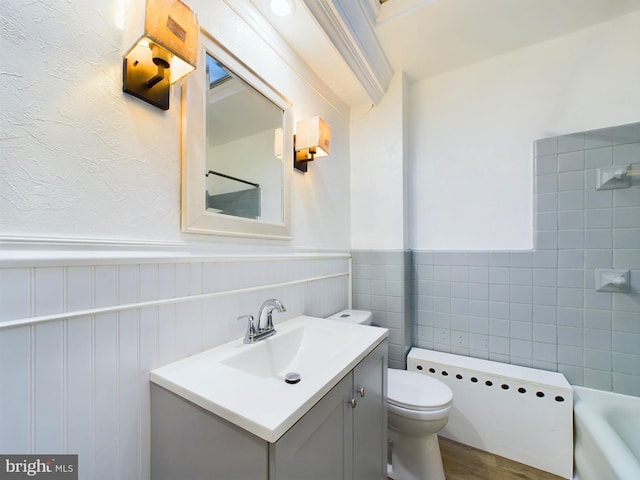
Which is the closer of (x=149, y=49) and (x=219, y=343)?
(x=149, y=49)

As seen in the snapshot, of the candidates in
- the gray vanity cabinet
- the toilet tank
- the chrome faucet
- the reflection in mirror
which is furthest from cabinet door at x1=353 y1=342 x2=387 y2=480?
the reflection in mirror

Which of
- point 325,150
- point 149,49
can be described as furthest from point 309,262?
point 149,49

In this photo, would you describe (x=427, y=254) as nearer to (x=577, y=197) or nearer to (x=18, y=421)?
(x=577, y=197)

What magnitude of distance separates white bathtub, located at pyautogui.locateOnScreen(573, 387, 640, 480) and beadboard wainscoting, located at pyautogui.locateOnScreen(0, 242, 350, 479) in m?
1.68

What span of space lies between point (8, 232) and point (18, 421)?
41cm

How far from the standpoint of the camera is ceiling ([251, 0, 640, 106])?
145 cm

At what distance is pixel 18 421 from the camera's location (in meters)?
0.59

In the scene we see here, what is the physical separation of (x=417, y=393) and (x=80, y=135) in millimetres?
1720

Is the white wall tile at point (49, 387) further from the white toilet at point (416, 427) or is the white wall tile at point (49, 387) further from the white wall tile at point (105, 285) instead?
the white toilet at point (416, 427)

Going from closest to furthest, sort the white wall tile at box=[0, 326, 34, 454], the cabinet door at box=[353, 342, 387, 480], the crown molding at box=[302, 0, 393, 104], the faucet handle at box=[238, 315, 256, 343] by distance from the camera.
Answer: the white wall tile at box=[0, 326, 34, 454], the cabinet door at box=[353, 342, 387, 480], the faucet handle at box=[238, 315, 256, 343], the crown molding at box=[302, 0, 393, 104]

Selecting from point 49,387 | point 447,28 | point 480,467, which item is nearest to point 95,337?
point 49,387

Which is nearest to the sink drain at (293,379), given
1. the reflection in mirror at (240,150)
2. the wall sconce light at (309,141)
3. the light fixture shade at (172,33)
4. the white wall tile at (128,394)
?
the white wall tile at (128,394)

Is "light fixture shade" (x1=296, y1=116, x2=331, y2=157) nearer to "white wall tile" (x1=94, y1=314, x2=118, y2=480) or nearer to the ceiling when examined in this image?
the ceiling

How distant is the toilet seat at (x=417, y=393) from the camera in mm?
1329
